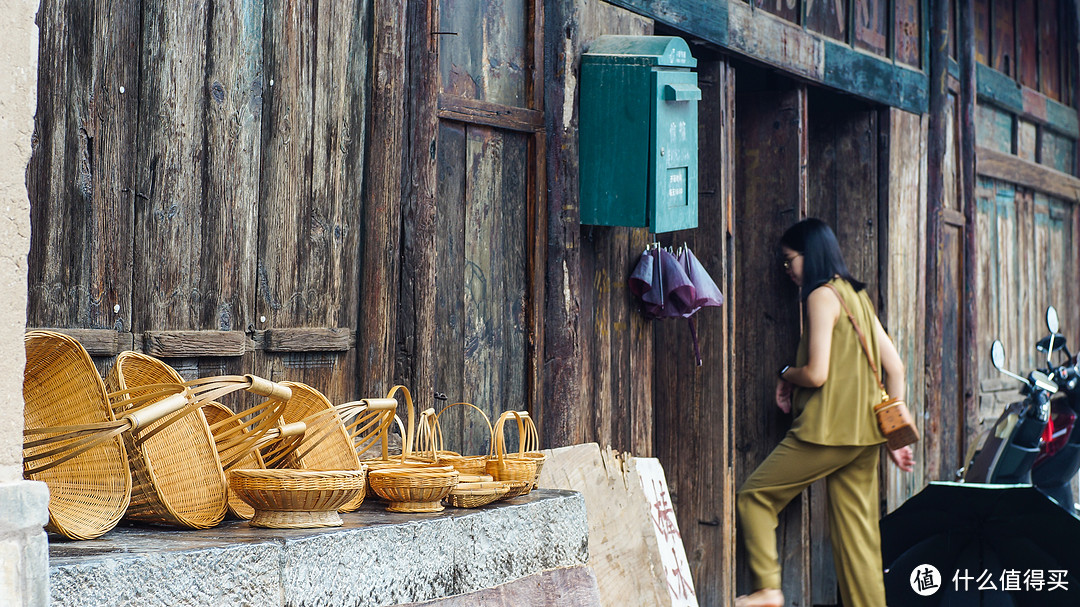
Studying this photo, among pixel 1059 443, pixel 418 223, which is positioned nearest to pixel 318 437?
pixel 418 223

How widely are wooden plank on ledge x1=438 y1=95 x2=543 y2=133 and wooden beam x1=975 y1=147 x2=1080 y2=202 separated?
4.46m

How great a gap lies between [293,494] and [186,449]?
36 cm

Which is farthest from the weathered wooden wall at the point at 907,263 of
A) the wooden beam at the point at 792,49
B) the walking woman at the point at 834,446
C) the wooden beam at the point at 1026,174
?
the wooden beam at the point at 1026,174

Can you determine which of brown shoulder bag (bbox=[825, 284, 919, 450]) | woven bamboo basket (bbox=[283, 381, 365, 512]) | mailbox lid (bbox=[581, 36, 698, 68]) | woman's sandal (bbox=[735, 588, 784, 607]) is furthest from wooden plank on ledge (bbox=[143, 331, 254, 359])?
brown shoulder bag (bbox=[825, 284, 919, 450])

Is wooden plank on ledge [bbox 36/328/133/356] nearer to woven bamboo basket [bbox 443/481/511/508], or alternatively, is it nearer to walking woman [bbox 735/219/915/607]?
woven bamboo basket [bbox 443/481/511/508]

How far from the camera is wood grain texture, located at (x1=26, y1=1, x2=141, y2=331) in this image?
2.64 m

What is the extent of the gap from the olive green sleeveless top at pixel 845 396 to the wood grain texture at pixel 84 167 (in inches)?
123

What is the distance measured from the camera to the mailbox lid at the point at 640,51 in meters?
4.06

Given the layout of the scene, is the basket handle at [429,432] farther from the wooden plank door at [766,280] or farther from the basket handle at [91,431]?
the wooden plank door at [766,280]

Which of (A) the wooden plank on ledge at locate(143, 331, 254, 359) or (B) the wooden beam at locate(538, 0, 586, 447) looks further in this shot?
(B) the wooden beam at locate(538, 0, 586, 447)

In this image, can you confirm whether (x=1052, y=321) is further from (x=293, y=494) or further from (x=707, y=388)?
(x=293, y=494)

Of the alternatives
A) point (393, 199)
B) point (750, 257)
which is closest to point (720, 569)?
point (750, 257)

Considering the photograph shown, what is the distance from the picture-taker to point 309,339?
3256 mm

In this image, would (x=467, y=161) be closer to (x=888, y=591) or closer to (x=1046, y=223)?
(x=888, y=591)
